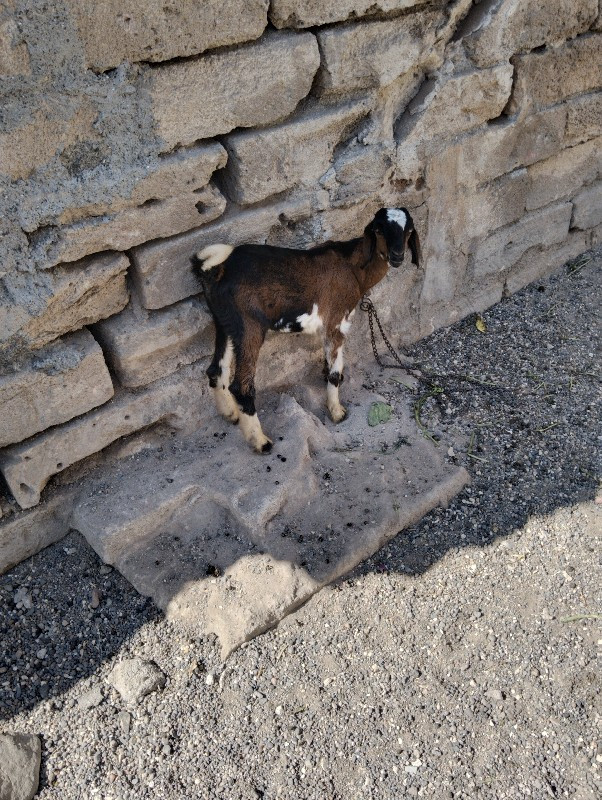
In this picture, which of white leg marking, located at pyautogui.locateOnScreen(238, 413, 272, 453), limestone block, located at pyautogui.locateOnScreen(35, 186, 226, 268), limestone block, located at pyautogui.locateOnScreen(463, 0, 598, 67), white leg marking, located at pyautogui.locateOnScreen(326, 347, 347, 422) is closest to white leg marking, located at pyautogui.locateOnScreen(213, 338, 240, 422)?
white leg marking, located at pyautogui.locateOnScreen(238, 413, 272, 453)

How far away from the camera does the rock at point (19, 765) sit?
2.35m

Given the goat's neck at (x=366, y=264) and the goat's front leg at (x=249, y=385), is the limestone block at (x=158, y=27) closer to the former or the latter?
the goat's neck at (x=366, y=264)

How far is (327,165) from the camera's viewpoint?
339cm

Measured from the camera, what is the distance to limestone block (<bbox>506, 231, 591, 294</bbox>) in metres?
4.84

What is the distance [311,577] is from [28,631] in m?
1.17

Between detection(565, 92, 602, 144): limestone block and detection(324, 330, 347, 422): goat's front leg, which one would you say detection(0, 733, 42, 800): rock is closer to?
detection(324, 330, 347, 422): goat's front leg

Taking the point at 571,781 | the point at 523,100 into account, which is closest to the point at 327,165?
the point at 523,100

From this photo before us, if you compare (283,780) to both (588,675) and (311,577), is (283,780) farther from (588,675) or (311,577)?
(588,675)

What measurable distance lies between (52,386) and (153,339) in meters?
0.47

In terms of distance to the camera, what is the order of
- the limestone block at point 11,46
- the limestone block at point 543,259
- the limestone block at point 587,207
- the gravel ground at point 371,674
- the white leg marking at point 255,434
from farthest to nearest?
1. the limestone block at point 587,207
2. the limestone block at point 543,259
3. the white leg marking at point 255,434
4. the gravel ground at point 371,674
5. the limestone block at point 11,46

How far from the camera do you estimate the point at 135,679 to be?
2.70 meters

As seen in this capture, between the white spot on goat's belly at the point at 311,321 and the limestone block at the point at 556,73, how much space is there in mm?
1799

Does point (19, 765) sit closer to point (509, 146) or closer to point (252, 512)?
point (252, 512)

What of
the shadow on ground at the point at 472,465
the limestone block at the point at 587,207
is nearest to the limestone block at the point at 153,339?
the shadow on ground at the point at 472,465
